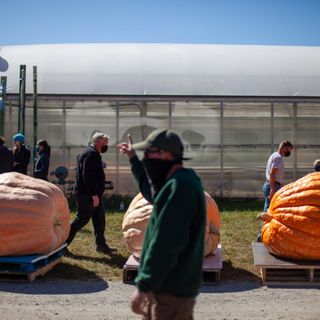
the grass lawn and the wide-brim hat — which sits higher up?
the wide-brim hat

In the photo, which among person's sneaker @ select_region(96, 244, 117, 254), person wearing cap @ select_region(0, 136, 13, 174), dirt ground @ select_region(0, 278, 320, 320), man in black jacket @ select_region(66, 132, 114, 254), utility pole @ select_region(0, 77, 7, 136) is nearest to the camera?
dirt ground @ select_region(0, 278, 320, 320)

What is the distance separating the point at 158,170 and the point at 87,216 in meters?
5.41

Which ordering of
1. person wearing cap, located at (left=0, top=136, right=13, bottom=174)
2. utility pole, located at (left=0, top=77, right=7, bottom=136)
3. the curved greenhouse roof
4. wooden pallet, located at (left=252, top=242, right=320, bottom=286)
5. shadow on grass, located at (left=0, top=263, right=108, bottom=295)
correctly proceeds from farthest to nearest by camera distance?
the curved greenhouse roof
utility pole, located at (left=0, top=77, right=7, bottom=136)
person wearing cap, located at (left=0, top=136, right=13, bottom=174)
wooden pallet, located at (left=252, top=242, right=320, bottom=286)
shadow on grass, located at (left=0, top=263, right=108, bottom=295)

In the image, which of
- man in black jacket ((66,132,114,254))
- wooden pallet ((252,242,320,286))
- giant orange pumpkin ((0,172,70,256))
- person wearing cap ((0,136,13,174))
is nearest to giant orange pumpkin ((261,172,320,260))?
wooden pallet ((252,242,320,286))

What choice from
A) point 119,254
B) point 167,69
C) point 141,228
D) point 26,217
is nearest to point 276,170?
point 119,254

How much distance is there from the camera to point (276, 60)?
773 inches

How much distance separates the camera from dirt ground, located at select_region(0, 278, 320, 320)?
6.27 m

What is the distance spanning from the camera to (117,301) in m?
6.77

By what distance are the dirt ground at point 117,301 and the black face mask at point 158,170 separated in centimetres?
271

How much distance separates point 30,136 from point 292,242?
35.1 feet

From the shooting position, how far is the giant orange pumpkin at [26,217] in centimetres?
762

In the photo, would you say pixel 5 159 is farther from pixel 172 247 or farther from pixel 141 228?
pixel 172 247

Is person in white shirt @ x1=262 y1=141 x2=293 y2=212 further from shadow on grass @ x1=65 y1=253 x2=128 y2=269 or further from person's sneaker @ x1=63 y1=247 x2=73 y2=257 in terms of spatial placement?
person's sneaker @ x1=63 y1=247 x2=73 y2=257

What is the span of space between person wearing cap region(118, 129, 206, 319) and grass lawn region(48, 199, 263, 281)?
4244 millimetres
